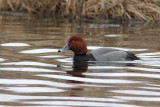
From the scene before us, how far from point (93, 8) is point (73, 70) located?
8062 mm

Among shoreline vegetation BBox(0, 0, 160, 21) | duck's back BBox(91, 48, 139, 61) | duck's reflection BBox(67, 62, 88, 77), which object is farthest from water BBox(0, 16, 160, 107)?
shoreline vegetation BBox(0, 0, 160, 21)

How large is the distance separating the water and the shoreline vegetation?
3.32ft

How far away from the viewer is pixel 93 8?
16031 mm

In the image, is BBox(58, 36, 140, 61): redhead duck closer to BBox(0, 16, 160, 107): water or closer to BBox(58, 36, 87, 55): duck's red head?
BBox(58, 36, 87, 55): duck's red head

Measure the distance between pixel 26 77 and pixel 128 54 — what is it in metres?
2.49

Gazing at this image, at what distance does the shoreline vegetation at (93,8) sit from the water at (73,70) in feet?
3.32

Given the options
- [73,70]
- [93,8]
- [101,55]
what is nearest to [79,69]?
[73,70]

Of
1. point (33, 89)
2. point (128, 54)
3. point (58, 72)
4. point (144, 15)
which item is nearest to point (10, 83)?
point (33, 89)

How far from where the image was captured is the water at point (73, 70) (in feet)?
19.0

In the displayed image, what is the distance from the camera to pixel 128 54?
9.23 metres

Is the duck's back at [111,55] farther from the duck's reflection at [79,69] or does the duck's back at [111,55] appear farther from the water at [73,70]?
the duck's reflection at [79,69]

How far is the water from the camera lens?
578cm

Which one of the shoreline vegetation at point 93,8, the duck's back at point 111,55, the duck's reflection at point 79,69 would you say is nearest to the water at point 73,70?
the duck's reflection at point 79,69

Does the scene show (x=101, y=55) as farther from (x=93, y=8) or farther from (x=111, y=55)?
(x=93, y=8)
